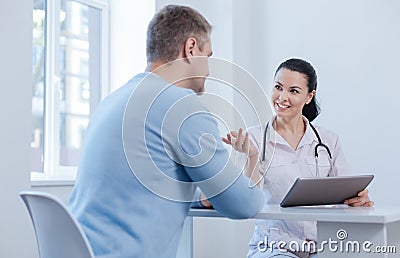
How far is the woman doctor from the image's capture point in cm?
214

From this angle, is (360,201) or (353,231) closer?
(353,231)

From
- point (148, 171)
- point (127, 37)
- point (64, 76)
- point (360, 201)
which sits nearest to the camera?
point (148, 171)

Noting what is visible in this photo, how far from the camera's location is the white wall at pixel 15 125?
230cm

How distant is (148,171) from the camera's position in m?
1.37

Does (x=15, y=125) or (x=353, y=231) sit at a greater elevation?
(x=15, y=125)

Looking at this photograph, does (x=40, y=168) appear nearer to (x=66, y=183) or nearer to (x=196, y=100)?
(x=66, y=183)

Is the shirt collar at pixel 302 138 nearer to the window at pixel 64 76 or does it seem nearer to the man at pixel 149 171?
the man at pixel 149 171

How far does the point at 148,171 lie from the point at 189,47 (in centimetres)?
35

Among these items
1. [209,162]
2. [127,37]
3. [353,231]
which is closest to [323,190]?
[353,231]

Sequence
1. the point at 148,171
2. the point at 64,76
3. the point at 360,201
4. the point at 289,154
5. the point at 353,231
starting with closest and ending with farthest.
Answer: the point at 148,171, the point at 353,231, the point at 360,201, the point at 289,154, the point at 64,76

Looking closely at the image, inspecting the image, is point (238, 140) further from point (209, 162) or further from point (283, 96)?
point (283, 96)

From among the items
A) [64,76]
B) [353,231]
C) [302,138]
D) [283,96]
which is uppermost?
[64,76]

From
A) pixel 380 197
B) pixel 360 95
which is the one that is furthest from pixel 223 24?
pixel 380 197

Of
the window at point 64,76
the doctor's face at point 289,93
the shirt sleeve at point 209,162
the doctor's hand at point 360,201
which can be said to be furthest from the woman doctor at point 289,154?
the window at point 64,76
